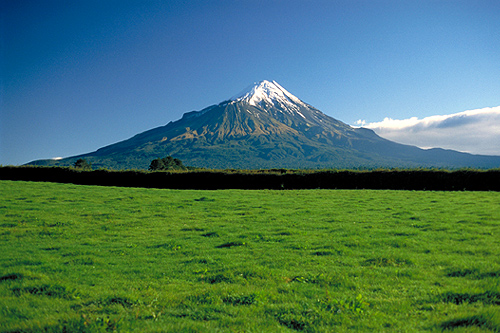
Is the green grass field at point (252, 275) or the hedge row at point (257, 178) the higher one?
the hedge row at point (257, 178)

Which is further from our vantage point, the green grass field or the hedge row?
the hedge row

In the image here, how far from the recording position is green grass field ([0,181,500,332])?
5285mm

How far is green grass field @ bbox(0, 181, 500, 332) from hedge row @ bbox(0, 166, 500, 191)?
27.7 metres

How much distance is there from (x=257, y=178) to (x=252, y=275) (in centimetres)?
3581

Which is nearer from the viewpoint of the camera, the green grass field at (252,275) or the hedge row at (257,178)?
the green grass field at (252,275)

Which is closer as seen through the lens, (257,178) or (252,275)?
(252,275)

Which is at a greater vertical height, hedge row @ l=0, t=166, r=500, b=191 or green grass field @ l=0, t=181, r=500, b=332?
hedge row @ l=0, t=166, r=500, b=191

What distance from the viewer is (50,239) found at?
12352 mm

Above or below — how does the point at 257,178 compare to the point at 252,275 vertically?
above

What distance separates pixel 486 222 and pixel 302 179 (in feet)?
98.2

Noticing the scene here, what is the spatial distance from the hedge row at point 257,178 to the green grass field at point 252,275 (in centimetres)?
2774

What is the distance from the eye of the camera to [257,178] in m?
43.7

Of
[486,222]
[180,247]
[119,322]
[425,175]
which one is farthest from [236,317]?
[425,175]

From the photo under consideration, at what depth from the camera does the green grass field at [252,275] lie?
5.29 m
